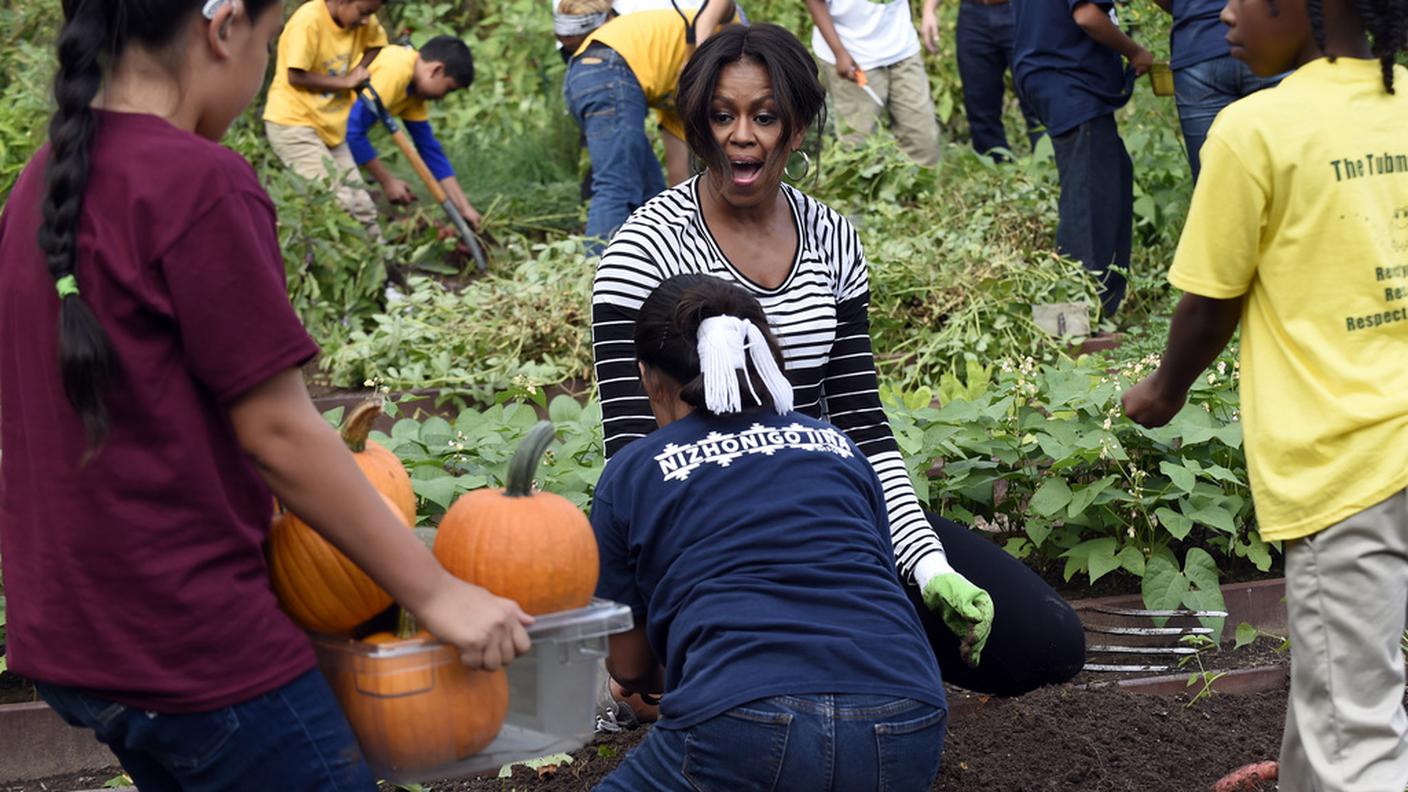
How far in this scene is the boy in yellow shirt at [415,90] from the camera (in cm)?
791

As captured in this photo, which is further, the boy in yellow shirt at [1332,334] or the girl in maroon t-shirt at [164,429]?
the boy in yellow shirt at [1332,334]

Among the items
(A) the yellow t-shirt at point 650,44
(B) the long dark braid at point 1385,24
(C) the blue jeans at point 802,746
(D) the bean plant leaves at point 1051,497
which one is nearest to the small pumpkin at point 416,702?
(C) the blue jeans at point 802,746

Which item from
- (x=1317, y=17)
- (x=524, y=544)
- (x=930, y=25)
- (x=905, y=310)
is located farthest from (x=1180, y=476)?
(x=930, y=25)

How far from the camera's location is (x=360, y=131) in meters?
8.14

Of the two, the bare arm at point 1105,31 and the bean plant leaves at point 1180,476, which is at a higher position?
the bare arm at point 1105,31

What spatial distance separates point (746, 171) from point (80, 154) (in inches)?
65.7

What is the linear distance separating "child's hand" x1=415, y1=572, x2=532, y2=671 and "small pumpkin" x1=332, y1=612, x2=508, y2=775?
0.04 metres

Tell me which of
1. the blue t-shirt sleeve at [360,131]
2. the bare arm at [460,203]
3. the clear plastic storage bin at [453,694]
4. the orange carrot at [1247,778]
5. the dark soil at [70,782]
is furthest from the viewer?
the blue t-shirt sleeve at [360,131]

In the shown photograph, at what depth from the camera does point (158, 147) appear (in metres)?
1.81

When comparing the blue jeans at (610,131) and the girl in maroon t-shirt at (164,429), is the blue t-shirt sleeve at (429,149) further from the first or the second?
the girl in maroon t-shirt at (164,429)

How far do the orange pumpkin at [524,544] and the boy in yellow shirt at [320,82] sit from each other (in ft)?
17.6

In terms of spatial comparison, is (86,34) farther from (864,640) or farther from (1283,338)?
(1283,338)

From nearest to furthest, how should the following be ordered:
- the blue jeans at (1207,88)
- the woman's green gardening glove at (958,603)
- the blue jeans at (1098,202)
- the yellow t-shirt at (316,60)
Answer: the woman's green gardening glove at (958,603) → the blue jeans at (1207,88) → the blue jeans at (1098,202) → the yellow t-shirt at (316,60)

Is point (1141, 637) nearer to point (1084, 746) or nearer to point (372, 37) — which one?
point (1084, 746)
